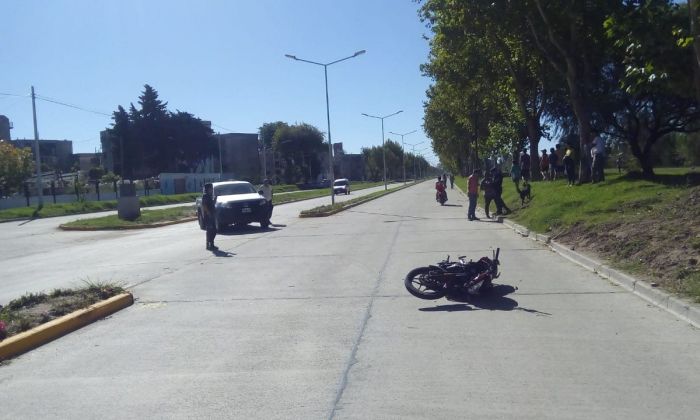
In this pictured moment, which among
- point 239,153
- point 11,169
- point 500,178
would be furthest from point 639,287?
point 239,153

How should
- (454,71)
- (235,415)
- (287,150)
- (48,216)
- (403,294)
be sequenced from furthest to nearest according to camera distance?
1. (287,150)
2. (48,216)
3. (454,71)
4. (403,294)
5. (235,415)

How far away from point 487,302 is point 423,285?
36.1 inches

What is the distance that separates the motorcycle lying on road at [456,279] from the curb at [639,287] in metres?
Result: 1.97

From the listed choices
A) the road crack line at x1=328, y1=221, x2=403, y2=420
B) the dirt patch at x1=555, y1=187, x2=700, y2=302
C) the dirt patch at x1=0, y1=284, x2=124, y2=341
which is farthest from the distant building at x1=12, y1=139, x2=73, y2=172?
the road crack line at x1=328, y1=221, x2=403, y2=420

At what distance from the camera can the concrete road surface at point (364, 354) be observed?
17.8 ft

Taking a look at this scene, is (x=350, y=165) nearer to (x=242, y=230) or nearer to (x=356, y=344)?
(x=242, y=230)

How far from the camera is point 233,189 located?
26672 millimetres

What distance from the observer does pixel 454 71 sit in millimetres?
37188

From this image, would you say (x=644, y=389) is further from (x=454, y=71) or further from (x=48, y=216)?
(x=48, y=216)

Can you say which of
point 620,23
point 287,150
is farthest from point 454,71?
point 287,150

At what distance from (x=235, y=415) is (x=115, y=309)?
5.29m

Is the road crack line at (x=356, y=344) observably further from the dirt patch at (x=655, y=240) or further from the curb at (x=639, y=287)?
the dirt patch at (x=655, y=240)

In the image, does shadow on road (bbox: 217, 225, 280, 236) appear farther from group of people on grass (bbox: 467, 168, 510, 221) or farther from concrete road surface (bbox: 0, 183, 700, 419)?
concrete road surface (bbox: 0, 183, 700, 419)

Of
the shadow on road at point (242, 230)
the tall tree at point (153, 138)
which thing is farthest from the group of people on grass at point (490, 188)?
the tall tree at point (153, 138)
